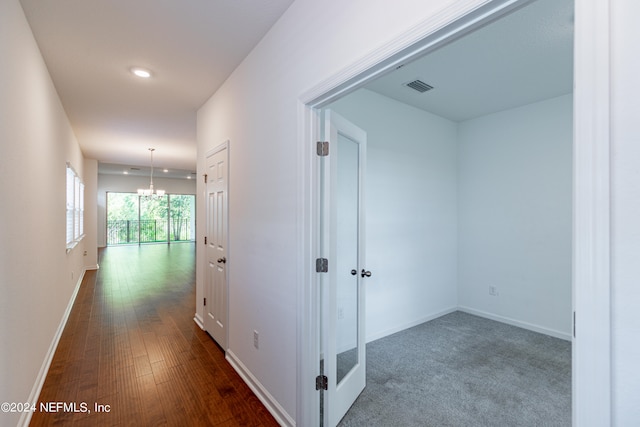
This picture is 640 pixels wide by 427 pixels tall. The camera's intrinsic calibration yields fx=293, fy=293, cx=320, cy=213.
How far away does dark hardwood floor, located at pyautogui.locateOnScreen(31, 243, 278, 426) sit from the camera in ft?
6.82

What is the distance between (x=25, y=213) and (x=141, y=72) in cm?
163

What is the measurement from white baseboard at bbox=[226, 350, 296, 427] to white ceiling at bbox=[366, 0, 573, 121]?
279 centimetres

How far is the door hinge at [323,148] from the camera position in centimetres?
190

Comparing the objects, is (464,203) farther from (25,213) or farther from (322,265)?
(25,213)

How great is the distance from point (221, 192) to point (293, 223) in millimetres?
1525

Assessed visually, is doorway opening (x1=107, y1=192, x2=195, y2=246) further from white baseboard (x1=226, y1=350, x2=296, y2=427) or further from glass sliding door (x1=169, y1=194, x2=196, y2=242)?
white baseboard (x1=226, y1=350, x2=296, y2=427)

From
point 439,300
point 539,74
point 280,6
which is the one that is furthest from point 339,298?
point 539,74

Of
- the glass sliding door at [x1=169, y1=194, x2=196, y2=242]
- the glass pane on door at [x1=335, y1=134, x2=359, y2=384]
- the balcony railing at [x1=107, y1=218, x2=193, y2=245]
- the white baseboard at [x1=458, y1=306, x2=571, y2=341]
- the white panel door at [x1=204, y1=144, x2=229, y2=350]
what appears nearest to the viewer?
the glass pane on door at [x1=335, y1=134, x2=359, y2=384]

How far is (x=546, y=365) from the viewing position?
287cm

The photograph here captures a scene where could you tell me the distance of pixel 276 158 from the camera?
2141 millimetres

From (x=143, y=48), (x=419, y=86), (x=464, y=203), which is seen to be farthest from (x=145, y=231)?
(x=419, y=86)

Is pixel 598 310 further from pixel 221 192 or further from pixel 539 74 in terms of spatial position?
pixel 539 74

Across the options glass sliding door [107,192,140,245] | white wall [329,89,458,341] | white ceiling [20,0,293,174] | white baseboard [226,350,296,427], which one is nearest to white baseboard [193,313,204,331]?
white baseboard [226,350,296,427]

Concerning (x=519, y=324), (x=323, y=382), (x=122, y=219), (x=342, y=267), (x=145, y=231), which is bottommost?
(x=519, y=324)
